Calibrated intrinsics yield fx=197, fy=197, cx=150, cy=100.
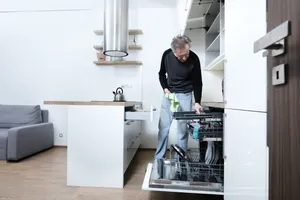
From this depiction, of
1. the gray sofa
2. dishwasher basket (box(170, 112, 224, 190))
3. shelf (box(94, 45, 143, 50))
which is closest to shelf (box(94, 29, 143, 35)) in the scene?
shelf (box(94, 45, 143, 50))

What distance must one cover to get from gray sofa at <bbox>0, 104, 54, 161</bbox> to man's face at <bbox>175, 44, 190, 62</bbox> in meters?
2.35

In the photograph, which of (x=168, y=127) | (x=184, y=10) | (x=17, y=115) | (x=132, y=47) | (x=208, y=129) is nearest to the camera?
(x=208, y=129)

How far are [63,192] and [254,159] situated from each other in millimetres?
1636

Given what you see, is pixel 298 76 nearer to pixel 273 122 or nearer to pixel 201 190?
pixel 273 122

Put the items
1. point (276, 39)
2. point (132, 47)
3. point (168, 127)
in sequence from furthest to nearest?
1. point (132, 47)
2. point (168, 127)
3. point (276, 39)

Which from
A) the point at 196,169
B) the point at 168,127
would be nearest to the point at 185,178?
the point at 196,169

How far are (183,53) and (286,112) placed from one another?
1.47 m

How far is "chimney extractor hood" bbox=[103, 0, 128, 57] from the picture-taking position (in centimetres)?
242

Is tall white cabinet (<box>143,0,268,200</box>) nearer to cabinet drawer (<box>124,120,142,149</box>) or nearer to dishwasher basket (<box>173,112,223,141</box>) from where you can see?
dishwasher basket (<box>173,112,223,141</box>)

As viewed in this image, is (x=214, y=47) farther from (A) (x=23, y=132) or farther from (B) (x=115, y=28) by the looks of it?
(A) (x=23, y=132)

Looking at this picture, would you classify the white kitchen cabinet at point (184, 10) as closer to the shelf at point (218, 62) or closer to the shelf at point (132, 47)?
the shelf at point (218, 62)

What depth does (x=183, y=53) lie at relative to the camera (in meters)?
1.85

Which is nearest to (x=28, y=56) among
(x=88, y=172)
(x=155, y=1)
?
(x=155, y=1)

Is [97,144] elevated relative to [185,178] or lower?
elevated
